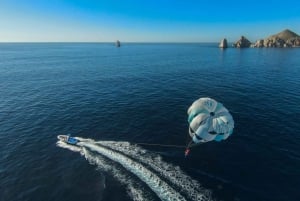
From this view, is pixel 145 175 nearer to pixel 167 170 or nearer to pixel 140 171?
pixel 140 171

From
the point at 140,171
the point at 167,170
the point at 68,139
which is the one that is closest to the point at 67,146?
the point at 68,139

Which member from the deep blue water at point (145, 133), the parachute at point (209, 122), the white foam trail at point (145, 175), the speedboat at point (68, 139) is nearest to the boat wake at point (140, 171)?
the white foam trail at point (145, 175)

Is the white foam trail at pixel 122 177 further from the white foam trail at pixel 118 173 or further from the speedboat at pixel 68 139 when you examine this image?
the speedboat at pixel 68 139

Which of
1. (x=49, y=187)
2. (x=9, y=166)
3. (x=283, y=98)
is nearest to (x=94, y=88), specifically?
(x=9, y=166)

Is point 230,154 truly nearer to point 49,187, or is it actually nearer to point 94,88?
point 49,187

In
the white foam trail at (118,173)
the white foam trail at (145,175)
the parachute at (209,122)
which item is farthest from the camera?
the parachute at (209,122)

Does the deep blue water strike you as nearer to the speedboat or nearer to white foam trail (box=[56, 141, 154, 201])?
white foam trail (box=[56, 141, 154, 201])
